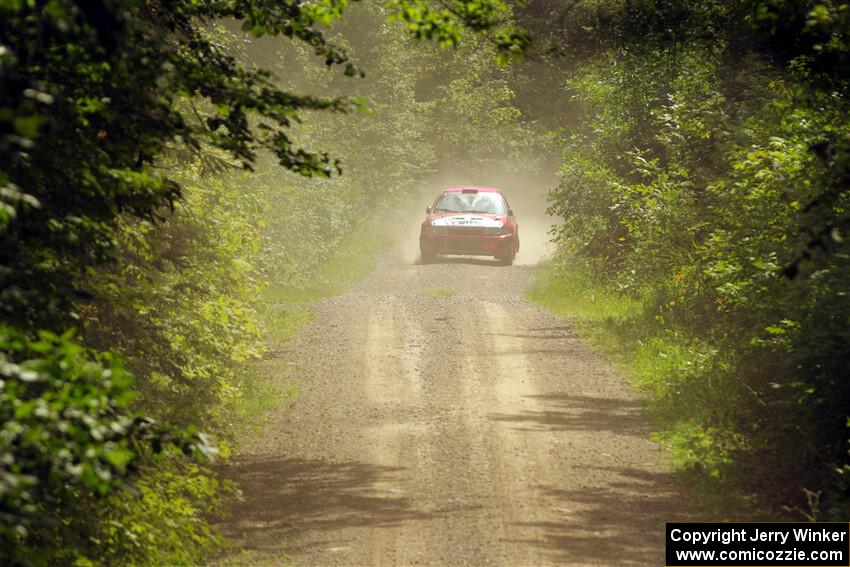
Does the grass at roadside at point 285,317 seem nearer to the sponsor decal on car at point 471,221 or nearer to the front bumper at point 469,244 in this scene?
the front bumper at point 469,244

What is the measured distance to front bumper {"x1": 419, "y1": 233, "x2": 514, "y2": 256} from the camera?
29109 millimetres

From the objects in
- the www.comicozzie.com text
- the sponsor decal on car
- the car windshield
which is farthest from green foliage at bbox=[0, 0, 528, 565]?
the car windshield

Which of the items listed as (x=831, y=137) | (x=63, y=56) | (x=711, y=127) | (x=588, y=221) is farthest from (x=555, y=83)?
(x=63, y=56)

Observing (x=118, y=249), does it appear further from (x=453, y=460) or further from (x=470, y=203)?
(x=470, y=203)

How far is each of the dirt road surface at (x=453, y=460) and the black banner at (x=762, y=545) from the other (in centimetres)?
19

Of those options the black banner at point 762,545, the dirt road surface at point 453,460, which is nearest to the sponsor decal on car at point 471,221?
the dirt road surface at point 453,460

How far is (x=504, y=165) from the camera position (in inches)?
2344

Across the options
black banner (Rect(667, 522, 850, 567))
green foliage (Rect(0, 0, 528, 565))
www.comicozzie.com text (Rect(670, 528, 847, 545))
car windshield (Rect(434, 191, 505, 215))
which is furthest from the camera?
car windshield (Rect(434, 191, 505, 215))

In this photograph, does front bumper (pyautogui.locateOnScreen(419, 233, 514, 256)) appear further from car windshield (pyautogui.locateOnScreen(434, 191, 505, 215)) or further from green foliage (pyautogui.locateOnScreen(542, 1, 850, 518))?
green foliage (pyautogui.locateOnScreen(542, 1, 850, 518))

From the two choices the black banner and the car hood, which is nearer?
the black banner

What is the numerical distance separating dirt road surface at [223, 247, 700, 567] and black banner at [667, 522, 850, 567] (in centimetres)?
19

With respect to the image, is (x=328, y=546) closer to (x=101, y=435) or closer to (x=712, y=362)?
(x=101, y=435)

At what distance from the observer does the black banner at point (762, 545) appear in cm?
790

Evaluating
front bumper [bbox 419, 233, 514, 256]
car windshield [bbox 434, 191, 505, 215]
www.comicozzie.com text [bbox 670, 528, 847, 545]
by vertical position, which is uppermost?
www.comicozzie.com text [bbox 670, 528, 847, 545]
